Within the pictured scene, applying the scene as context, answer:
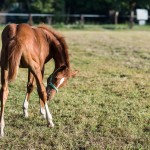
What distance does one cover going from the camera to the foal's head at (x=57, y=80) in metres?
5.52

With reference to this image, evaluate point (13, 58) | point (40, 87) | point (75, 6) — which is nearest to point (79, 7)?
point (75, 6)

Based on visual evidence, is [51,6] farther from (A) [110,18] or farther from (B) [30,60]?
(B) [30,60]

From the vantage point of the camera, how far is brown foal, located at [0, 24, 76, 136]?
4.84 metres

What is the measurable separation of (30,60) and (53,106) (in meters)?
1.76

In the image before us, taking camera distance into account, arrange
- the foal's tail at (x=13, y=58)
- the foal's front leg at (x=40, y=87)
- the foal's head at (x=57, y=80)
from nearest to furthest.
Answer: the foal's tail at (x=13, y=58) → the foal's front leg at (x=40, y=87) → the foal's head at (x=57, y=80)

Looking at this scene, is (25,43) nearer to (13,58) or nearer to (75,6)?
(13,58)

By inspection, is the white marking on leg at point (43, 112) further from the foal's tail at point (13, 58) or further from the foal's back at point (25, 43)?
the foal's tail at point (13, 58)

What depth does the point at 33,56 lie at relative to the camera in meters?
5.02

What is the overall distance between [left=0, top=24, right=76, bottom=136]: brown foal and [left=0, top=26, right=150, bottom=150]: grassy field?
0.94 feet

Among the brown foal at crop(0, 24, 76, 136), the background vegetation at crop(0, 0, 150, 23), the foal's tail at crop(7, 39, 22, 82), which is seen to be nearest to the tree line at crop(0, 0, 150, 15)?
the background vegetation at crop(0, 0, 150, 23)

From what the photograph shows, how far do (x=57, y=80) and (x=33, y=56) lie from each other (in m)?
0.70

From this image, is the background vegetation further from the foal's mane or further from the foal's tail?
the foal's tail

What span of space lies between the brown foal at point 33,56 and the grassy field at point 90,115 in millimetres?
286

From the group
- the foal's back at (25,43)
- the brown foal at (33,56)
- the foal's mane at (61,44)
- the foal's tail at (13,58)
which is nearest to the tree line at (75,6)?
the foal's mane at (61,44)
